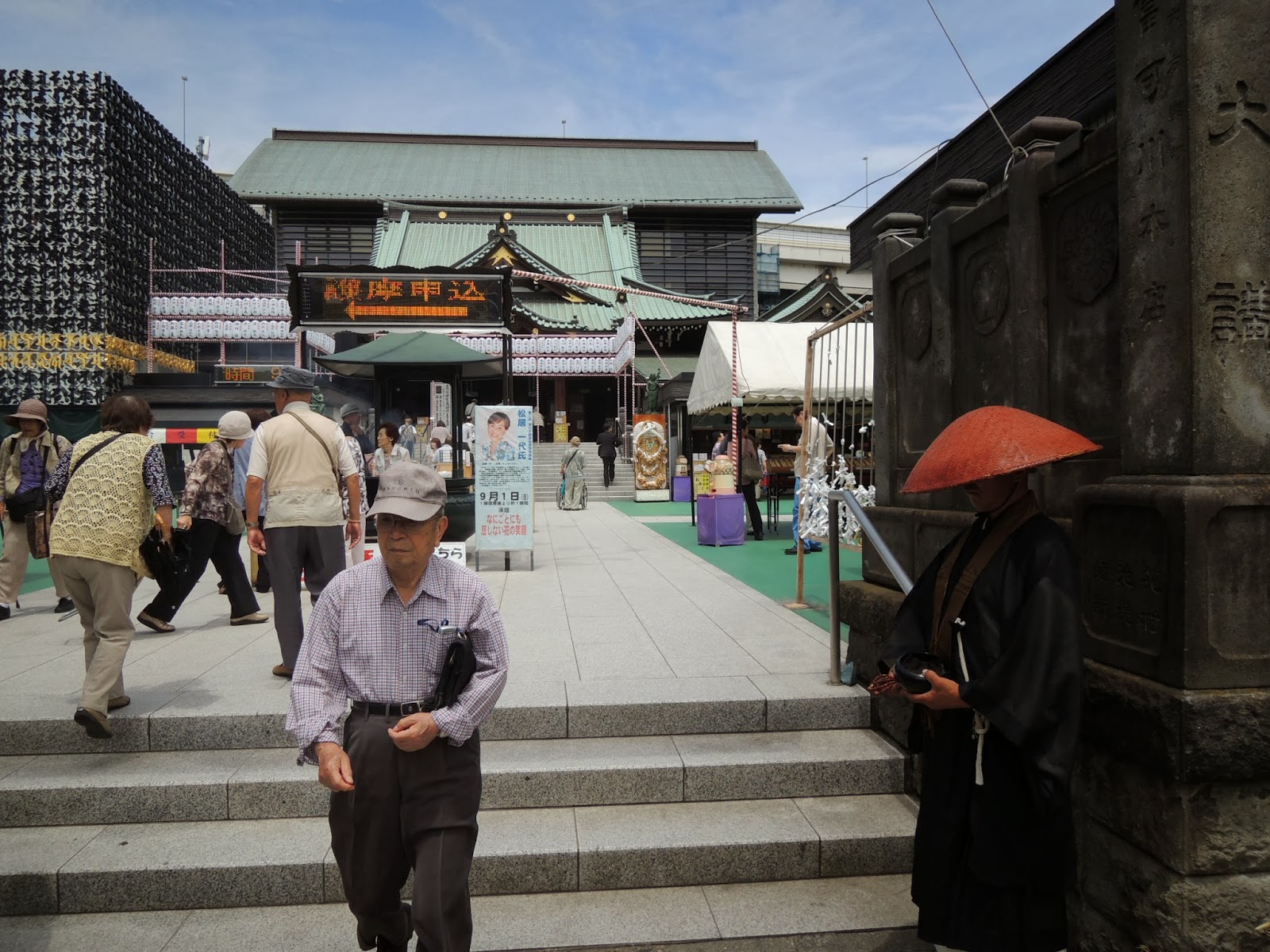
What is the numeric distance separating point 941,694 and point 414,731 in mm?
1385

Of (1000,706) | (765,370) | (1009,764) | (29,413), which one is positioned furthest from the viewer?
(765,370)

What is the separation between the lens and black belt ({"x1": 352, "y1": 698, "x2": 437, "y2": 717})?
233 cm

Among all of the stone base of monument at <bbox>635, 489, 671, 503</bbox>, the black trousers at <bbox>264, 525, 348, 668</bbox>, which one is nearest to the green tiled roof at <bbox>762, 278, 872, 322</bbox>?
the stone base of monument at <bbox>635, 489, 671, 503</bbox>

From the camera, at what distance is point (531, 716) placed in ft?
14.0

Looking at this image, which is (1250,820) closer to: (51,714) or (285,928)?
(285,928)

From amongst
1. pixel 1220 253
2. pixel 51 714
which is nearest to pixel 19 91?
pixel 51 714

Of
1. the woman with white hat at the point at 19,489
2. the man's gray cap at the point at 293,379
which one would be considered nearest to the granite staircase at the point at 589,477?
the woman with white hat at the point at 19,489

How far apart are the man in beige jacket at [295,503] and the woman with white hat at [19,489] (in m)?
3.30

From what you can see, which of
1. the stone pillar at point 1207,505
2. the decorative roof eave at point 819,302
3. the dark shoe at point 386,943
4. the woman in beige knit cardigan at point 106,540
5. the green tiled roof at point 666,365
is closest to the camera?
the stone pillar at point 1207,505

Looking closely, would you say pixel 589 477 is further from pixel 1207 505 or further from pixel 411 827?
pixel 1207 505

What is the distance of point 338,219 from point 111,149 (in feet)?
44.1

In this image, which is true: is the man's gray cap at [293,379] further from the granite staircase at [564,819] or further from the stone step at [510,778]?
the stone step at [510,778]

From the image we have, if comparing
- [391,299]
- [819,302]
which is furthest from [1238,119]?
[819,302]

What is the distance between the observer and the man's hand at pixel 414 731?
2.19m
